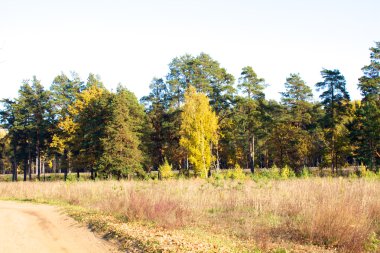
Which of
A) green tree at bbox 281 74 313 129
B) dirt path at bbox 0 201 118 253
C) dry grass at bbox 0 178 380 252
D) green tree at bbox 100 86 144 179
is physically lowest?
dirt path at bbox 0 201 118 253

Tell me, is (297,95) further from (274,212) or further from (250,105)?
(274,212)

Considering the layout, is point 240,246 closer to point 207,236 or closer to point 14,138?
point 207,236

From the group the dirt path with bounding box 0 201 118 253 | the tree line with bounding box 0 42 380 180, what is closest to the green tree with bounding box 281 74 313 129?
the tree line with bounding box 0 42 380 180

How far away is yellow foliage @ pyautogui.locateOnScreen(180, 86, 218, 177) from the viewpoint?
32062 mm

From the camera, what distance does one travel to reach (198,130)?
3284 centimetres

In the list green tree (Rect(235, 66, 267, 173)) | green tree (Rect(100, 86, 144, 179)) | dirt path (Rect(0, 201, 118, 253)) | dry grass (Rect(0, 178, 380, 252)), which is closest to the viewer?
dry grass (Rect(0, 178, 380, 252))

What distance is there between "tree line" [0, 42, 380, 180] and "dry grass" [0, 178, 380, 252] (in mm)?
18435

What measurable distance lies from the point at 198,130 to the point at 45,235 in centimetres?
2340

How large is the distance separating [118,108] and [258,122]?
1765 cm

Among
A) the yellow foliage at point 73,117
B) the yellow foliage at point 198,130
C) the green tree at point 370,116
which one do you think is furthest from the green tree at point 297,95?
the yellow foliage at point 73,117

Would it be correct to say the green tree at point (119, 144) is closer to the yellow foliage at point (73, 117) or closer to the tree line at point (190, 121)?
the tree line at point (190, 121)

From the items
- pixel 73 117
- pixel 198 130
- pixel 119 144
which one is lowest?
pixel 119 144

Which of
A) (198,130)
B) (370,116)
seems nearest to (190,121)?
(198,130)

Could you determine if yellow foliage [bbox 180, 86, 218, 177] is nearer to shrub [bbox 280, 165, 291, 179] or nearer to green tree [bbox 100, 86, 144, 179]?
green tree [bbox 100, 86, 144, 179]
